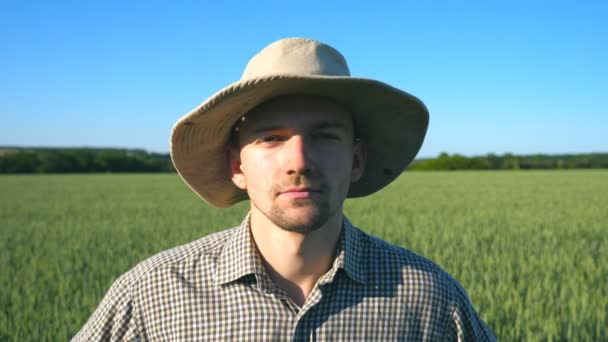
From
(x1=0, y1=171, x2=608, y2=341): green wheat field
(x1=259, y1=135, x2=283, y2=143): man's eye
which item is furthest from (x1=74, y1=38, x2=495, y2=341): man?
(x1=0, y1=171, x2=608, y2=341): green wheat field

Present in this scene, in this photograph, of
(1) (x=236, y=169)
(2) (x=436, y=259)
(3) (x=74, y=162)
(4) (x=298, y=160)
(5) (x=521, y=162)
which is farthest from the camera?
(5) (x=521, y=162)

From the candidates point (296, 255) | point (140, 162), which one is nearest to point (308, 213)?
point (296, 255)

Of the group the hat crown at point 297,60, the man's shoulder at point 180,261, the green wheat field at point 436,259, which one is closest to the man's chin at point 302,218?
the man's shoulder at point 180,261

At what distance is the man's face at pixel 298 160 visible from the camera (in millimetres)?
1475

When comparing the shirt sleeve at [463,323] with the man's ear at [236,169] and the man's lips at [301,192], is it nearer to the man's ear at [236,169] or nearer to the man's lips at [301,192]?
the man's lips at [301,192]

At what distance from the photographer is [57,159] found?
58.6 meters

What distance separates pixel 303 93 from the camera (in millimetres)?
1537

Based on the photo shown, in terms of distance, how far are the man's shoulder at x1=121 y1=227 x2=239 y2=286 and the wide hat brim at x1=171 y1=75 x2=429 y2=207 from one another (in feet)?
1.10

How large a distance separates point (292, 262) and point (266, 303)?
5.1 inches

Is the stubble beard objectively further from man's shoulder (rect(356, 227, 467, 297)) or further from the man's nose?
man's shoulder (rect(356, 227, 467, 297))

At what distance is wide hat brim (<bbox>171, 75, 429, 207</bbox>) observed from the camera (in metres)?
1.50

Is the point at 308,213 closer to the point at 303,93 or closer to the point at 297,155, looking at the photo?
the point at 297,155

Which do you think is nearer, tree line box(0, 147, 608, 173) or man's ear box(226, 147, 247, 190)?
man's ear box(226, 147, 247, 190)

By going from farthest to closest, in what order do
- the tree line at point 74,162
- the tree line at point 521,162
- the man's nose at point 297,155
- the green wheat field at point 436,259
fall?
the tree line at point 521,162 → the tree line at point 74,162 → the green wheat field at point 436,259 → the man's nose at point 297,155
